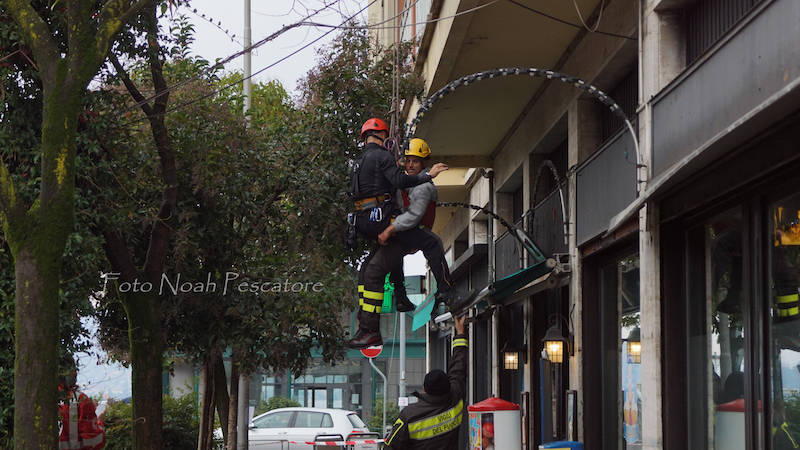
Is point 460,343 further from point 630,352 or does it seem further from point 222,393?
point 222,393

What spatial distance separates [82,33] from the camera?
9.32 meters

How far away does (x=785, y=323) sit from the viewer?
743cm

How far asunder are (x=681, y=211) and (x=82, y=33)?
18.3ft

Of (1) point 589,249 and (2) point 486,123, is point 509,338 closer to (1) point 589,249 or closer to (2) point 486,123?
(2) point 486,123

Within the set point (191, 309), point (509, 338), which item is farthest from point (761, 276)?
point (509, 338)

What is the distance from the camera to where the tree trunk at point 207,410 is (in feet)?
60.3

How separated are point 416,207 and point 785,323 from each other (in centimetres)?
343

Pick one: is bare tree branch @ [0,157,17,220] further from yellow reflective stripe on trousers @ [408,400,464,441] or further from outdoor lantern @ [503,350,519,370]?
outdoor lantern @ [503,350,519,370]

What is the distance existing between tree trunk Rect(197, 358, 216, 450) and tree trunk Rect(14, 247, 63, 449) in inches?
371


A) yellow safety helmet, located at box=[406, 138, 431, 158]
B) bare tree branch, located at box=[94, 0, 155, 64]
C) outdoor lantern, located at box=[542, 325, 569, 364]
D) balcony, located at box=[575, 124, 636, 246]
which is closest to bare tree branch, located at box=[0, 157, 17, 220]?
bare tree branch, located at box=[94, 0, 155, 64]

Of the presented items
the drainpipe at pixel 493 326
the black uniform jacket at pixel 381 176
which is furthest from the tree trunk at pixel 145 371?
the drainpipe at pixel 493 326

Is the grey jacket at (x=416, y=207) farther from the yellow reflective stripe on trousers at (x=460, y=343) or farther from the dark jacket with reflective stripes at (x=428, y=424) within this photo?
the dark jacket with reflective stripes at (x=428, y=424)

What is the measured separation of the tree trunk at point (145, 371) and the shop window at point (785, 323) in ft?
27.1

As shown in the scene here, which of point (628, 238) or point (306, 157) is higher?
point (306, 157)
